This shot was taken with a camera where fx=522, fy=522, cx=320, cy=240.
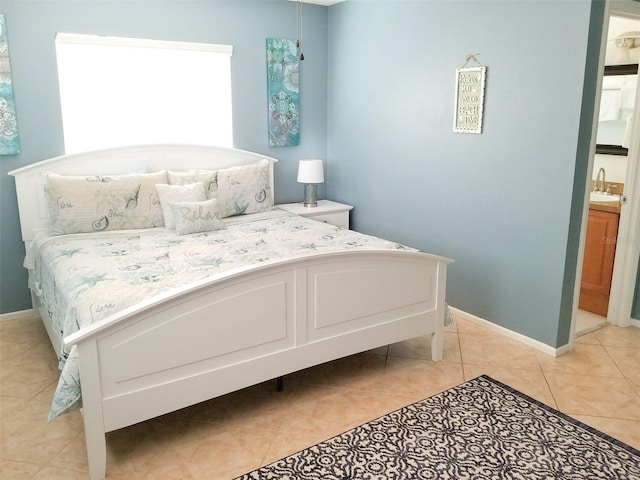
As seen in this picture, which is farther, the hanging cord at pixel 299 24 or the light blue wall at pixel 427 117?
the hanging cord at pixel 299 24

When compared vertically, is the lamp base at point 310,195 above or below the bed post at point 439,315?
above

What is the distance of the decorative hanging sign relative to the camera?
3465mm

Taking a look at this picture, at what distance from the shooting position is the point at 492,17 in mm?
3338

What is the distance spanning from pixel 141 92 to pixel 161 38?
43 centimetres

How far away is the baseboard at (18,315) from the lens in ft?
12.3

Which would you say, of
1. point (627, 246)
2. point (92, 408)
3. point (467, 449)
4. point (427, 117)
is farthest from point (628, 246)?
point (92, 408)

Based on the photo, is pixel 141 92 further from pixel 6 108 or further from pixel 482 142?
pixel 482 142

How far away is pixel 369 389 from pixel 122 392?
51.8 inches

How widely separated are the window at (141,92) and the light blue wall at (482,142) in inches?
46.6

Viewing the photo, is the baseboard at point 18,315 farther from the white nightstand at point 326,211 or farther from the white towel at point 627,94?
the white towel at point 627,94

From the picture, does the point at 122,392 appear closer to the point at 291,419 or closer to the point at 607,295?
the point at 291,419

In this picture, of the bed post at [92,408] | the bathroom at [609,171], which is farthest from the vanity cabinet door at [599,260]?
the bed post at [92,408]

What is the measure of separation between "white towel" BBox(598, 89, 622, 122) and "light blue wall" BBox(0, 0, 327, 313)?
7.76 feet

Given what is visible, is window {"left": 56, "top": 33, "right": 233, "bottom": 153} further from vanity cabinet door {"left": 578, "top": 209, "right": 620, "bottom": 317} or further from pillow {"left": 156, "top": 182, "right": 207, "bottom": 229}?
vanity cabinet door {"left": 578, "top": 209, "right": 620, "bottom": 317}
